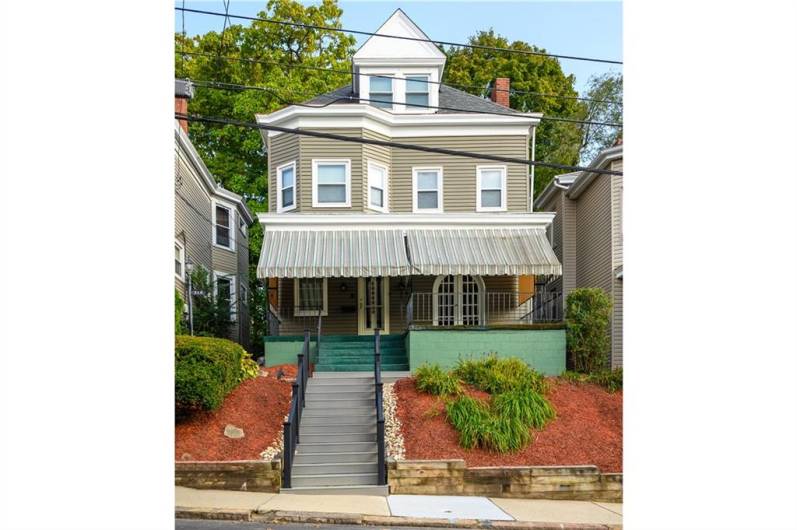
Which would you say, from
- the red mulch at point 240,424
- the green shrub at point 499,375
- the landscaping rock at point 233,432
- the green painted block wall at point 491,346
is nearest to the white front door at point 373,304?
the green painted block wall at point 491,346

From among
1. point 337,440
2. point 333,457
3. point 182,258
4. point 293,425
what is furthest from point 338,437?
point 182,258

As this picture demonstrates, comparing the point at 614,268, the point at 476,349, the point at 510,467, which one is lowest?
the point at 510,467

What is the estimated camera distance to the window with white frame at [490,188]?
2269 centimetres

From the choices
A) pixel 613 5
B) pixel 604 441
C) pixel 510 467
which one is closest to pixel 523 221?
pixel 604 441

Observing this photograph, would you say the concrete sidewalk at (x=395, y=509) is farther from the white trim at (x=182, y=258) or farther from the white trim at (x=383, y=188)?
the white trim at (x=182, y=258)

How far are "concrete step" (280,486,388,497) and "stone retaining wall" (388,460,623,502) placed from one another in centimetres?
22

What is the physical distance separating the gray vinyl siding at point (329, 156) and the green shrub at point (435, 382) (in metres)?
6.54

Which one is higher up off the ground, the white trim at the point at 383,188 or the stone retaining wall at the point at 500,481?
the white trim at the point at 383,188

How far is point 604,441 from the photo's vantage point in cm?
1454

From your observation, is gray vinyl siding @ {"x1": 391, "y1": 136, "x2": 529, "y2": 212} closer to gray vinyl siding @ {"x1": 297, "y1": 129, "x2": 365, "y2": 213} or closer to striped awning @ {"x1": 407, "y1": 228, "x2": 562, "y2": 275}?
gray vinyl siding @ {"x1": 297, "y1": 129, "x2": 365, "y2": 213}

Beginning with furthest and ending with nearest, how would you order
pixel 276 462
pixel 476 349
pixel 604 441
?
1. pixel 476 349
2. pixel 604 441
3. pixel 276 462

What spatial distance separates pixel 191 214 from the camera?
24281 millimetres
